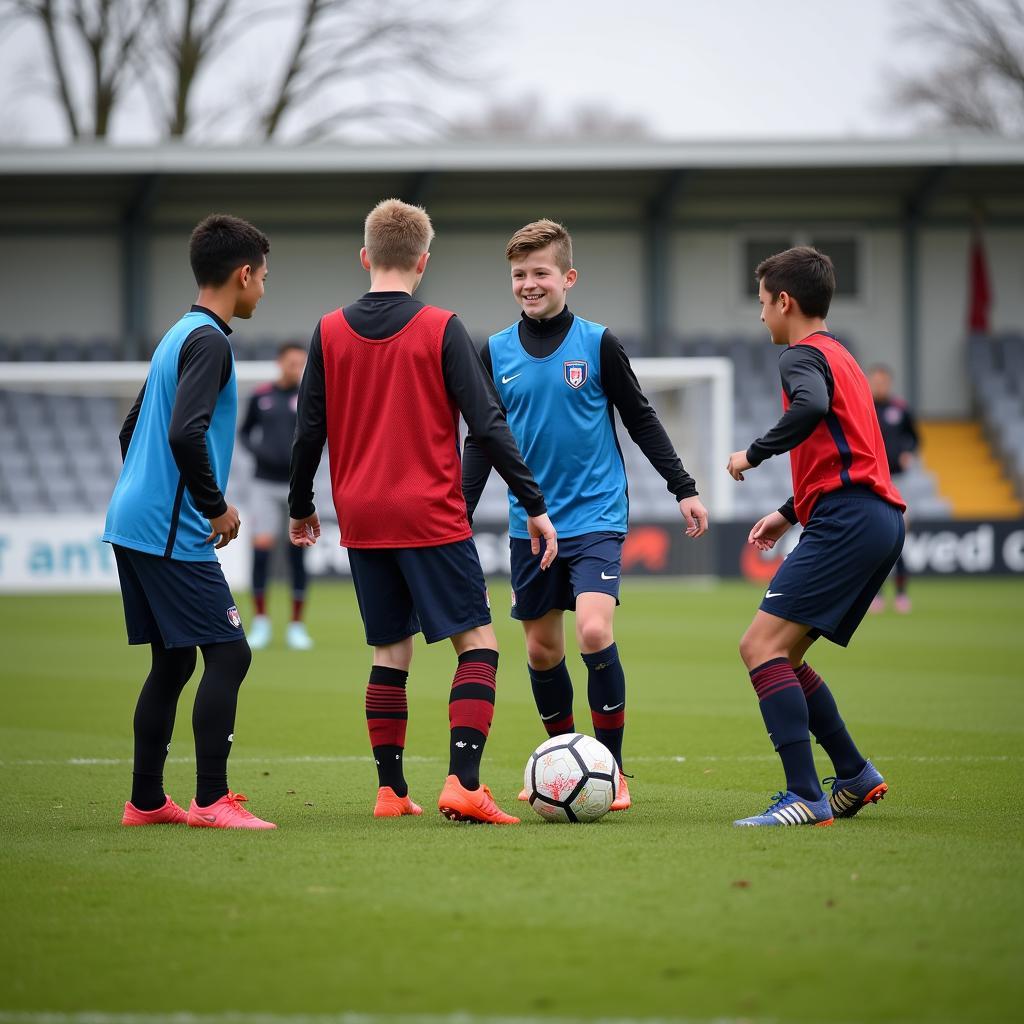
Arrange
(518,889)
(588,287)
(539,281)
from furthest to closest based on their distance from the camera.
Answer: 1. (588,287)
2. (539,281)
3. (518,889)

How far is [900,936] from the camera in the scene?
3.41 meters

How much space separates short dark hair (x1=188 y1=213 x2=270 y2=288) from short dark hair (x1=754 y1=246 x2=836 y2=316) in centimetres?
172

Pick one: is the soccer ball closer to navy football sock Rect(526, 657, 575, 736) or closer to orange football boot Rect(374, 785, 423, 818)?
orange football boot Rect(374, 785, 423, 818)

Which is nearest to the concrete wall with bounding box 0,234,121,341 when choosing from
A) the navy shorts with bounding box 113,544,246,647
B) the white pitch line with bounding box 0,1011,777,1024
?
the navy shorts with bounding box 113,544,246,647

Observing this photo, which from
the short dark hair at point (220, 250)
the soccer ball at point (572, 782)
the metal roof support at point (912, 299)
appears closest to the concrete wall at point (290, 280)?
the metal roof support at point (912, 299)

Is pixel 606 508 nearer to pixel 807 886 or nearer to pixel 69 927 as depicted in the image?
pixel 807 886

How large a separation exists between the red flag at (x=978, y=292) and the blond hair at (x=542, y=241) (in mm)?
22621

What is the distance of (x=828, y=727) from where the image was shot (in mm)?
5203

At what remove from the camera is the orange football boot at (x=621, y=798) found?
17.4 ft

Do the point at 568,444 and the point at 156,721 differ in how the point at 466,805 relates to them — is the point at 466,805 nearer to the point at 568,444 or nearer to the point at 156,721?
the point at 156,721

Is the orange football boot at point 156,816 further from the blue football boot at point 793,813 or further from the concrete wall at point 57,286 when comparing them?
the concrete wall at point 57,286

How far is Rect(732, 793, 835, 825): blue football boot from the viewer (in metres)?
4.88

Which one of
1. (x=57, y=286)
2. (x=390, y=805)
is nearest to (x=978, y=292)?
(x=57, y=286)

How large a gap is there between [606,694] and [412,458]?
1216 millimetres
